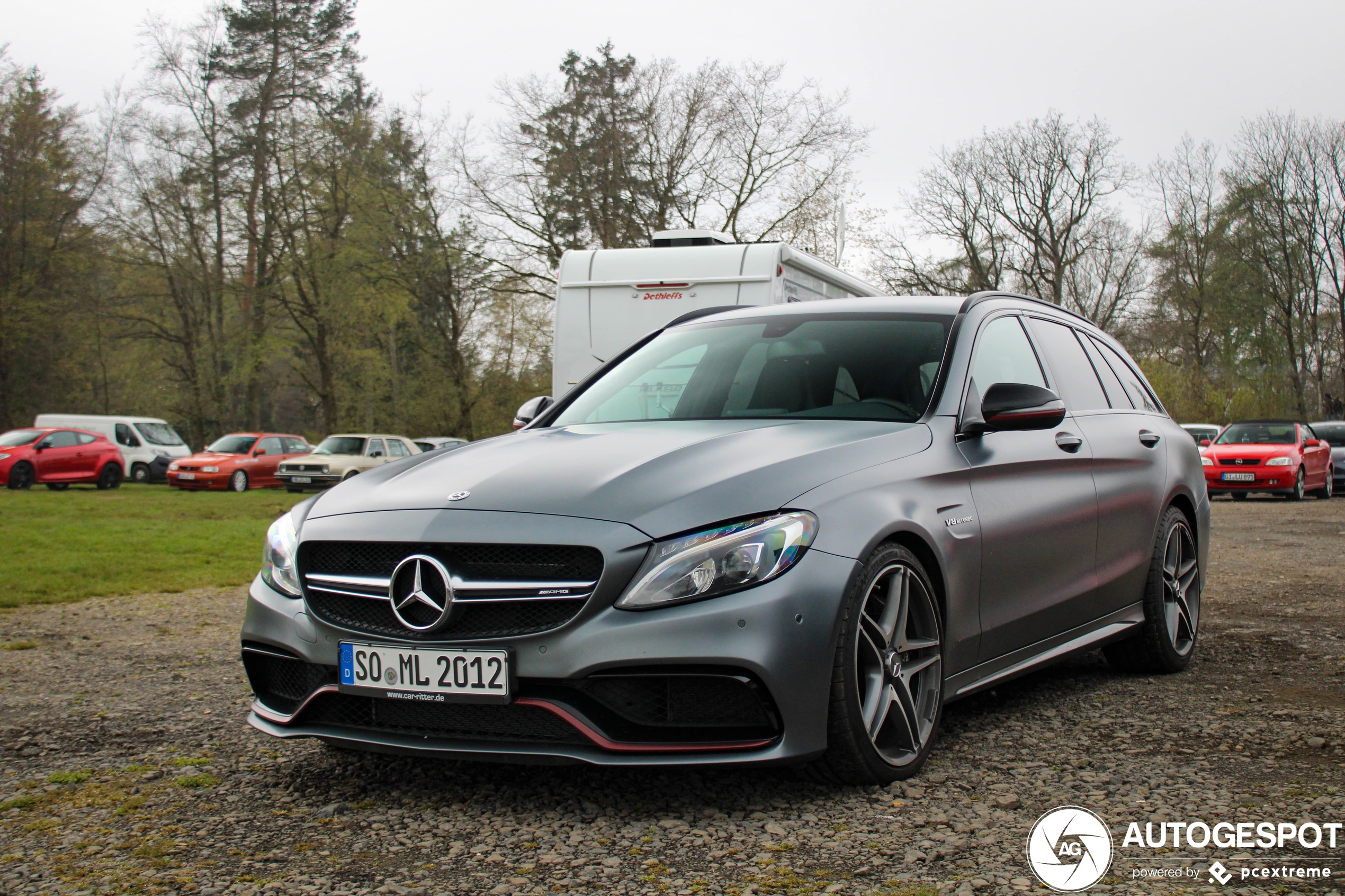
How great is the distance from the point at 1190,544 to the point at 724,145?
3164 cm

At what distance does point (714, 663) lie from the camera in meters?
3.02

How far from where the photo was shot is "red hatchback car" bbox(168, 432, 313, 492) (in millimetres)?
28562

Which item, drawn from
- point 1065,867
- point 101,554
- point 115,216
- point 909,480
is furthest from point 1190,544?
point 115,216

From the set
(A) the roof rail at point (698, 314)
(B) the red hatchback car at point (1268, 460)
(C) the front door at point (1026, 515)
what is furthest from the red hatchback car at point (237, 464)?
(C) the front door at point (1026, 515)

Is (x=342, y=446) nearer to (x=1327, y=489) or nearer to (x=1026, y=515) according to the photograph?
(x=1327, y=489)

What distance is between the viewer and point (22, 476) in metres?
26.4

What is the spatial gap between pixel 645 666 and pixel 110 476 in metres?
28.2

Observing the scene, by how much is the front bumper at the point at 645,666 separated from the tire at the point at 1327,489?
74.0ft

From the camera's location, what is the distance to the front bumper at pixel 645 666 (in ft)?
9.89

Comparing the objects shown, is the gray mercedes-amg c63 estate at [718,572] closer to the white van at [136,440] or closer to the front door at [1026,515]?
the front door at [1026,515]

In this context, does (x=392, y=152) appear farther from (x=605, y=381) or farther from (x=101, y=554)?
(x=605, y=381)

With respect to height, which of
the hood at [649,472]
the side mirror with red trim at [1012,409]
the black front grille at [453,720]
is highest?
the side mirror with red trim at [1012,409]

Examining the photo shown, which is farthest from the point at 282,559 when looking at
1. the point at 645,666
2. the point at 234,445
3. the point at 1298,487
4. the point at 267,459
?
the point at 234,445

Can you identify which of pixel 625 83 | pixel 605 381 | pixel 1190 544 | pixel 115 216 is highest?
pixel 625 83
